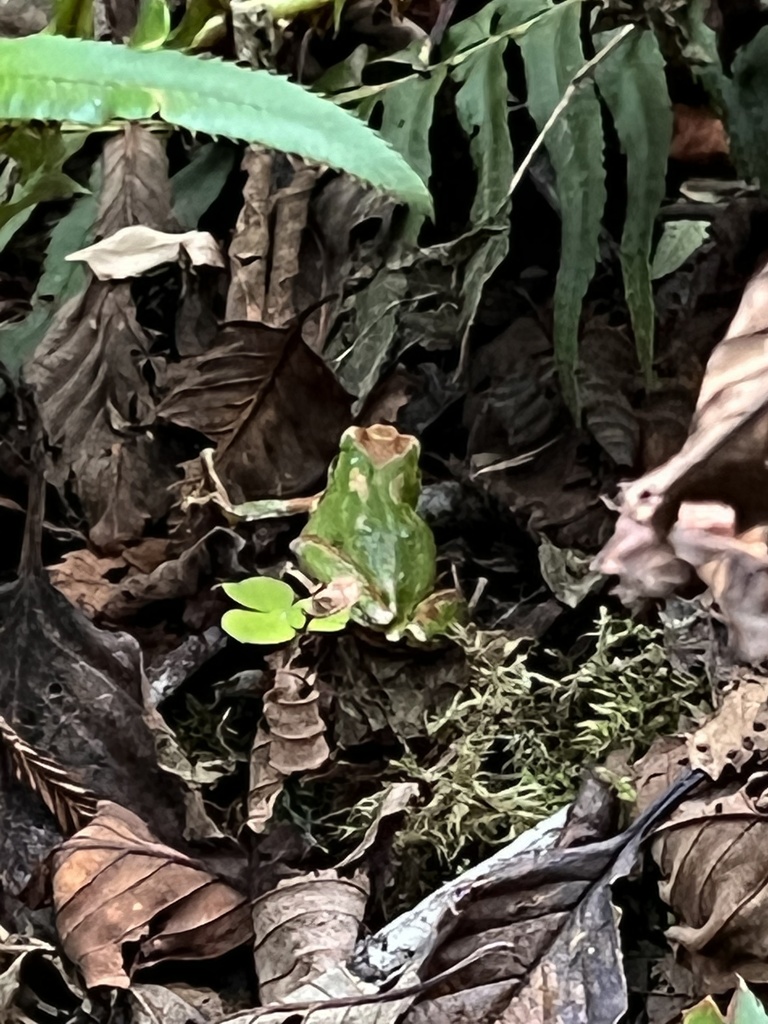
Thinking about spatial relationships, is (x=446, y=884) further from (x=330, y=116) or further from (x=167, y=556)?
(x=330, y=116)

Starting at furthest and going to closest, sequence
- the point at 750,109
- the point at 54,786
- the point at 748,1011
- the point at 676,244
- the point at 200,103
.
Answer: the point at 676,244 → the point at 750,109 → the point at 54,786 → the point at 200,103 → the point at 748,1011

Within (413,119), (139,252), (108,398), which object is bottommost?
(108,398)

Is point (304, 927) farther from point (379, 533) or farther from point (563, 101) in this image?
point (563, 101)

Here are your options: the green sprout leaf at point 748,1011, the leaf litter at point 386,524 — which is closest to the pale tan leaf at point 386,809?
the leaf litter at point 386,524

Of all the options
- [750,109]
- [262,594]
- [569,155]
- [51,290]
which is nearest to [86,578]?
[262,594]

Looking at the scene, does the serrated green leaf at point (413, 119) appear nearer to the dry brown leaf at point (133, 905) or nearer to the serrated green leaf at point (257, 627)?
the serrated green leaf at point (257, 627)

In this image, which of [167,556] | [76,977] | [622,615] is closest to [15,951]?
[76,977]

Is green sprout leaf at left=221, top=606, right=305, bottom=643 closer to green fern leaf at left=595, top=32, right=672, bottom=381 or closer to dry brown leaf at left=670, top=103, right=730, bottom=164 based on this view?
green fern leaf at left=595, top=32, right=672, bottom=381
